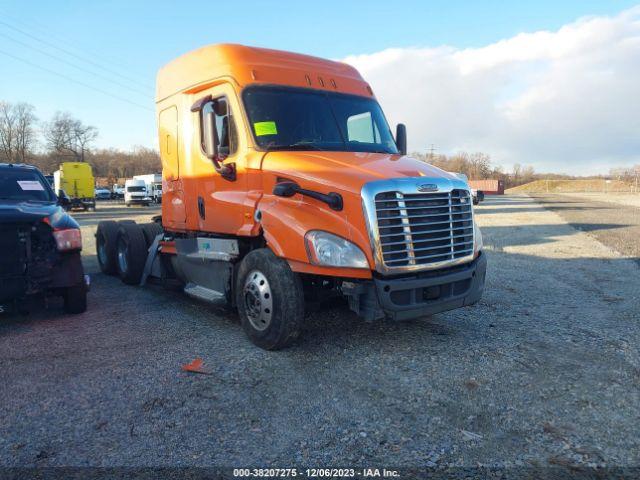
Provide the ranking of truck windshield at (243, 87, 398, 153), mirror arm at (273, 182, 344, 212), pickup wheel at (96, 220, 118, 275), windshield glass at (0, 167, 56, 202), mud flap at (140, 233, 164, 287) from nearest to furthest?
mirror arm at (273, 182, 344, 212) → truck windshield at (243, 87, 398, 153) → windshield glass at (0, 167, 56, 202) → mud flap at (140, 233, 164, 287) → pickup wheel at (96, 220, 118, 275)

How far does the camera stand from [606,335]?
5.24 metres

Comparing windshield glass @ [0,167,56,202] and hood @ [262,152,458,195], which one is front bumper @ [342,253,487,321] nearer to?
hood @ [262,152,458,195]

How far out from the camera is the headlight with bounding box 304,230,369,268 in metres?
4.18

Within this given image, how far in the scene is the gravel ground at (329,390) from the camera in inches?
119

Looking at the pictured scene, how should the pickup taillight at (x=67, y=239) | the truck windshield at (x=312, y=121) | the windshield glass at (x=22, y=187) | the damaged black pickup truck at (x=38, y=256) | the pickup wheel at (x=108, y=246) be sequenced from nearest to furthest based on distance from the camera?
1. the truck windshield at (x=312, y=121)
2. the damaged black pickup truck at (x=38, y=256)
3. the pickup taillight at (x=67, y=239)
4. the windshield glass at (x=22, y=187)
5. the pickup wheel at (x=108, y=246)

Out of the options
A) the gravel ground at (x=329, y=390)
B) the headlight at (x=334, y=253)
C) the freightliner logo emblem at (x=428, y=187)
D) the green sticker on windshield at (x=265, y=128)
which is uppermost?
the green sticker on windshield at (x=265, y=128)

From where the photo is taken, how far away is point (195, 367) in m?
4.36

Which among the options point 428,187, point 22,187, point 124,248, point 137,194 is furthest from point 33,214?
point 137,194

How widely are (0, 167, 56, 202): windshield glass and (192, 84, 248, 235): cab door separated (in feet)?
8.84

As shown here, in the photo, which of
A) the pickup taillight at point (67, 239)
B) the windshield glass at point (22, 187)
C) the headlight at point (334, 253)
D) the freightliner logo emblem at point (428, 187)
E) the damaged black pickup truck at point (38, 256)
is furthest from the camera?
the windshield glass at point (22, 187)

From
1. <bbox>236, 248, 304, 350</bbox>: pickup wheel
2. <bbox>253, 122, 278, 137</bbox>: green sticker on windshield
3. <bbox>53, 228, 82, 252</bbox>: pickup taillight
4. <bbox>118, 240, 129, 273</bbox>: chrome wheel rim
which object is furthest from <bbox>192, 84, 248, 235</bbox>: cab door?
<bbox>118, 240, 129, 273</bbox>: chrome wheel rim

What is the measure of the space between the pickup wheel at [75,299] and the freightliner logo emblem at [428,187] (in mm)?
4417

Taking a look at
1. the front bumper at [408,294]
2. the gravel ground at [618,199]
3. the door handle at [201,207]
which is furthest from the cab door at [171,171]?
the gravel ground at [618,199]

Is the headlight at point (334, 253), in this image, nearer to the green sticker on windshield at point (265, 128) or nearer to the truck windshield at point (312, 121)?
the truck windshield at point (312, 121)
